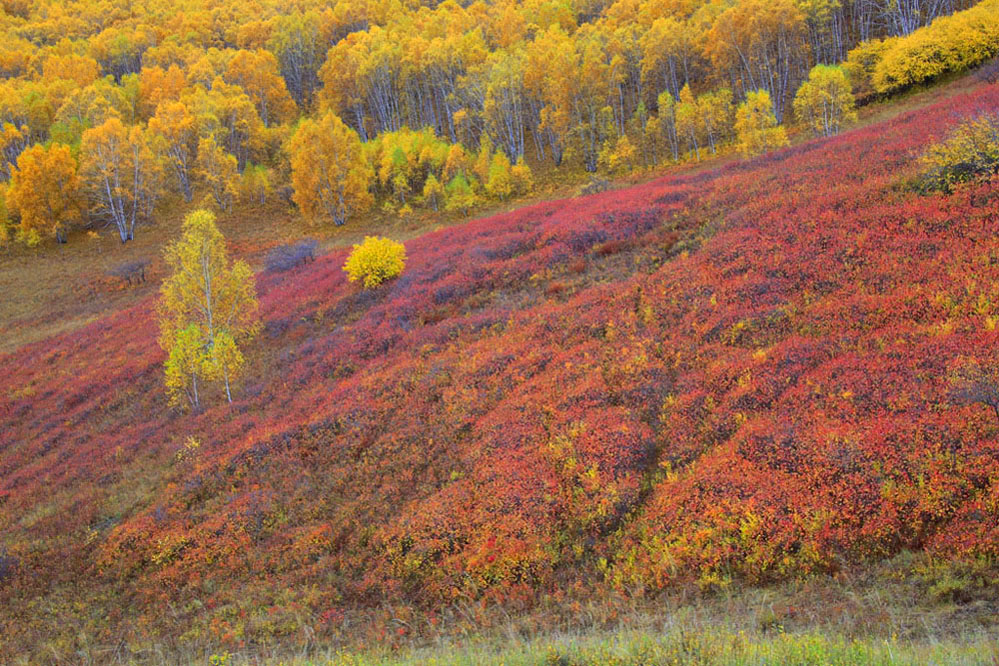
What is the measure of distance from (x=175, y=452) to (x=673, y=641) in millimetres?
18196

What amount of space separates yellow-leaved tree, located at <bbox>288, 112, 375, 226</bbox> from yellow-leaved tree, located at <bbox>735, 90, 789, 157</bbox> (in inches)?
1541

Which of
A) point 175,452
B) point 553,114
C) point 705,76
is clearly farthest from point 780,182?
point 705,76

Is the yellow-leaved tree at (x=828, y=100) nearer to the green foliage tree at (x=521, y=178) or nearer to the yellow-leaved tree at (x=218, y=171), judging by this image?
the green foliage tree at (x=521, y=178)

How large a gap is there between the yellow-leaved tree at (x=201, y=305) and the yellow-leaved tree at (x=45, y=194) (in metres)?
52.1

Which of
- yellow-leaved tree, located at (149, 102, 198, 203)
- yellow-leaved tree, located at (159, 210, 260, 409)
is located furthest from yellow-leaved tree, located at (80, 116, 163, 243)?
yellow-leaved tree, located at (159, 210, 260, 409)

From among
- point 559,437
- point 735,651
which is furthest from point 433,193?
point 735,651

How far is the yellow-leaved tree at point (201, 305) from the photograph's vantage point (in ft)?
69.2

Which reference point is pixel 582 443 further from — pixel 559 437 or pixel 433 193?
pixel 433 193

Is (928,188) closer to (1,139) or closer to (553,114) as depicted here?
(553,114)

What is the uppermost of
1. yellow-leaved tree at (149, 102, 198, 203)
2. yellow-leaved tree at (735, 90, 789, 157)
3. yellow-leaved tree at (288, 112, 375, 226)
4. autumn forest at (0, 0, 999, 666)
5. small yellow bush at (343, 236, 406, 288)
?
yellow-leaved tree at (149, 102, 198, 203)

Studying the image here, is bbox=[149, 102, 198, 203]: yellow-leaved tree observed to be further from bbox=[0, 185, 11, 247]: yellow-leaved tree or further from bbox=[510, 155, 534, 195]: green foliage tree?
bbox=[510, 155, 534, 195]: green foliage tree

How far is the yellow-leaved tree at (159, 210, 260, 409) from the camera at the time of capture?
2108 cm

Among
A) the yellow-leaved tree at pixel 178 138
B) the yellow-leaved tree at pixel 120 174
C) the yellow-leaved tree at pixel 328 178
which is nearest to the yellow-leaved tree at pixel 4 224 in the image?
the yellow-leaved tree at pixel 120 174

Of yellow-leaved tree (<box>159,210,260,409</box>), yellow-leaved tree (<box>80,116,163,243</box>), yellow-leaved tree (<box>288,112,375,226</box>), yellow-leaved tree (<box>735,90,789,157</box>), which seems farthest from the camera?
yellow-leaved tree (<box>288,112,375,226</box>)
